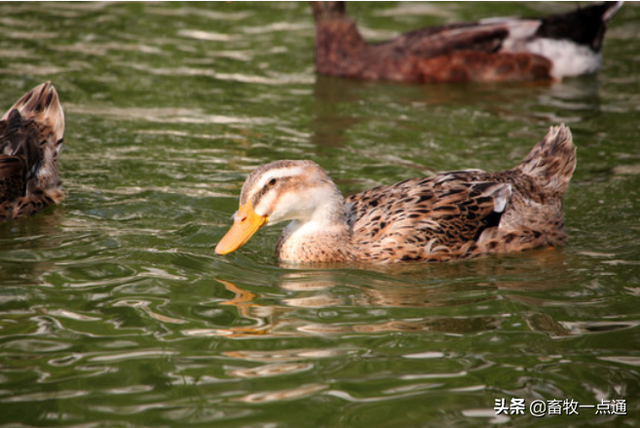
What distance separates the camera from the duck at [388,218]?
708cm

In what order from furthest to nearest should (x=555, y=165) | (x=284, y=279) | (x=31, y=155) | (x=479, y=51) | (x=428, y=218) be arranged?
(x=479, y=51)
(x=31, y=155)
(x=555, y=165)
(x=428, y=218)
(x=284, y=279)

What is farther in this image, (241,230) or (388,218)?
(388,218)

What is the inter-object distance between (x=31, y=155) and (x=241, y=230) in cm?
283

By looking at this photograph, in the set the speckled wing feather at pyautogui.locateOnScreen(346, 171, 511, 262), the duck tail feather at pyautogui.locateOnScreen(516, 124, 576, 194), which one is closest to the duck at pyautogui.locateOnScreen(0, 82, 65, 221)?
the speckled wing feather at pyautogui.locateOnScreen(346, 171, 511, 262)

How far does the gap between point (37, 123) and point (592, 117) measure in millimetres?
7134

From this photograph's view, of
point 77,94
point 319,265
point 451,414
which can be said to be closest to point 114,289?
point 319,265

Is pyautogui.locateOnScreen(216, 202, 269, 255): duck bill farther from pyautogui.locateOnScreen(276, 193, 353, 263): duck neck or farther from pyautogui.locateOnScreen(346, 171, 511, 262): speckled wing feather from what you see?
pyautogui.locateOnScreen(346, 171, 511, 262): speckled wing feather

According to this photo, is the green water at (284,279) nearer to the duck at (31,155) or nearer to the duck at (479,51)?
the duck at (31,155)

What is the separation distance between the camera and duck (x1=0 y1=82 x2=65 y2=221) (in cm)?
830

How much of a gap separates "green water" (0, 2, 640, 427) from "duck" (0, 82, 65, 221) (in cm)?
20

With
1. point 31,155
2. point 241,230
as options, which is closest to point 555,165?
point 241,230

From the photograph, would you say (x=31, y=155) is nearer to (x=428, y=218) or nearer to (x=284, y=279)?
(x=284, y=279)

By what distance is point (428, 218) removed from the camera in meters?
7.32

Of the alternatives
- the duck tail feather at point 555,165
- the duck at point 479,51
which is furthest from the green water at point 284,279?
the duck tail feather at point 555,165
